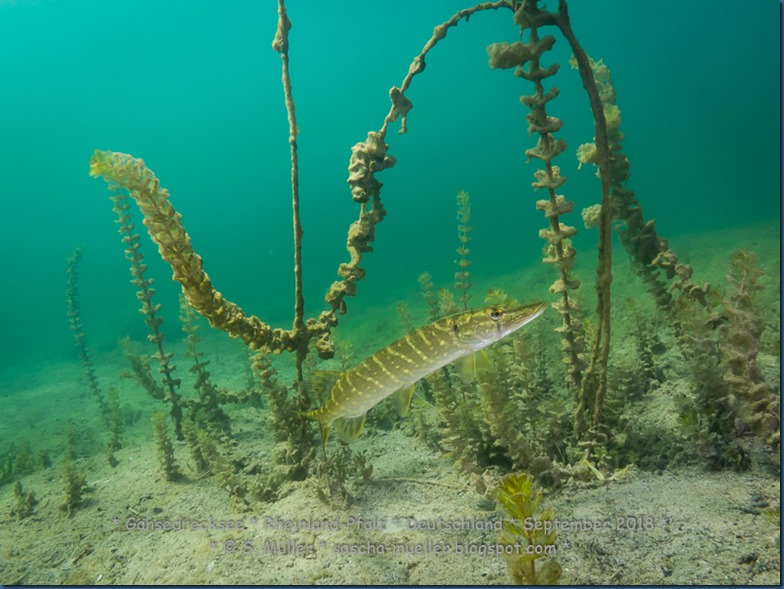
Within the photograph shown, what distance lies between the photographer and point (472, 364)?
2.85m

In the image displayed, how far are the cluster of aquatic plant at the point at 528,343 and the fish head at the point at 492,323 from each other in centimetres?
3

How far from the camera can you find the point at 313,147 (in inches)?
5098

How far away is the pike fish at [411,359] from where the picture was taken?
2.68 metres

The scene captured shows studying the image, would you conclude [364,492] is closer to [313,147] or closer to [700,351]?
[700,351]

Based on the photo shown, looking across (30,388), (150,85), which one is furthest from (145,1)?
(30,388)

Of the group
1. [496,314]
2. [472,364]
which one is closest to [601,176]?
[496,314]

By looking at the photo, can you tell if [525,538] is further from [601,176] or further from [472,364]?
[601,176]

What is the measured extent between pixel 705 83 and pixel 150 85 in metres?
139

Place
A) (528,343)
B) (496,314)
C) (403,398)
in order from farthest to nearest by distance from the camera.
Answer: (528,343)
(403,398)
(496,314)

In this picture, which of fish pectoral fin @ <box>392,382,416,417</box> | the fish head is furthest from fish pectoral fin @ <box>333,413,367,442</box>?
the fish head

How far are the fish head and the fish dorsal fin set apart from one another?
3.84 ft

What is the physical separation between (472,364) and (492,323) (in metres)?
0.36

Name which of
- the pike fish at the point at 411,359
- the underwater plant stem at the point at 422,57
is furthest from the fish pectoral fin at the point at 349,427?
the underwater plant stem at the point at 422,57

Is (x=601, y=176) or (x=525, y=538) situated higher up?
(x=601, y=176)
